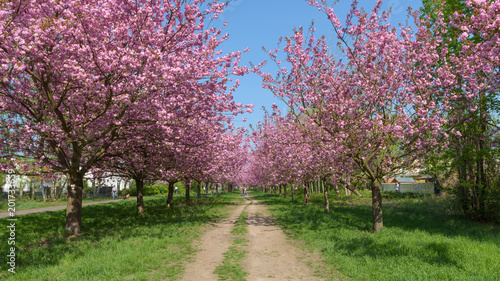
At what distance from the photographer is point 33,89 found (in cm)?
1216

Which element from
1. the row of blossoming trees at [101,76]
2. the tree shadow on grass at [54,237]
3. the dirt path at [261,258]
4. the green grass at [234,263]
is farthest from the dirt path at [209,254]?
the row of blossoming trees at [101,76]

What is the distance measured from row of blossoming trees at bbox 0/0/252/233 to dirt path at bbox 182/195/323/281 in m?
4.64

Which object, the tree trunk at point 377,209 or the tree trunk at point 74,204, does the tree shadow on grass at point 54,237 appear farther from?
the tree trunk at point 377,209

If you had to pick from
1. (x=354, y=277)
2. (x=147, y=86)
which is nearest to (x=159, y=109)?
(x=147, y=86)

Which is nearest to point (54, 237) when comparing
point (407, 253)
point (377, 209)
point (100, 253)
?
point (100, 253)

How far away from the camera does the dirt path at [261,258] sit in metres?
8.21

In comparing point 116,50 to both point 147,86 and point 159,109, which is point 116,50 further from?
point 159,109

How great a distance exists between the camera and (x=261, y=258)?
396 inches

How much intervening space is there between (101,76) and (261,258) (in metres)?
7.73

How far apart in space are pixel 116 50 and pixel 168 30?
2.32 meters

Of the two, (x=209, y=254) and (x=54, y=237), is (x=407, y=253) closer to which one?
(x=209, y=254)

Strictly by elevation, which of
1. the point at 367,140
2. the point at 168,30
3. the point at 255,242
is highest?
the point at 168,30

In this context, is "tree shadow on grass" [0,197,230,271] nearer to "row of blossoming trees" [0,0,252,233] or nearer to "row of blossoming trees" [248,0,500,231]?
"row of blossoming trees" [0,0,252,233]

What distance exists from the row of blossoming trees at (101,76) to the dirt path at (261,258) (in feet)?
15.2
